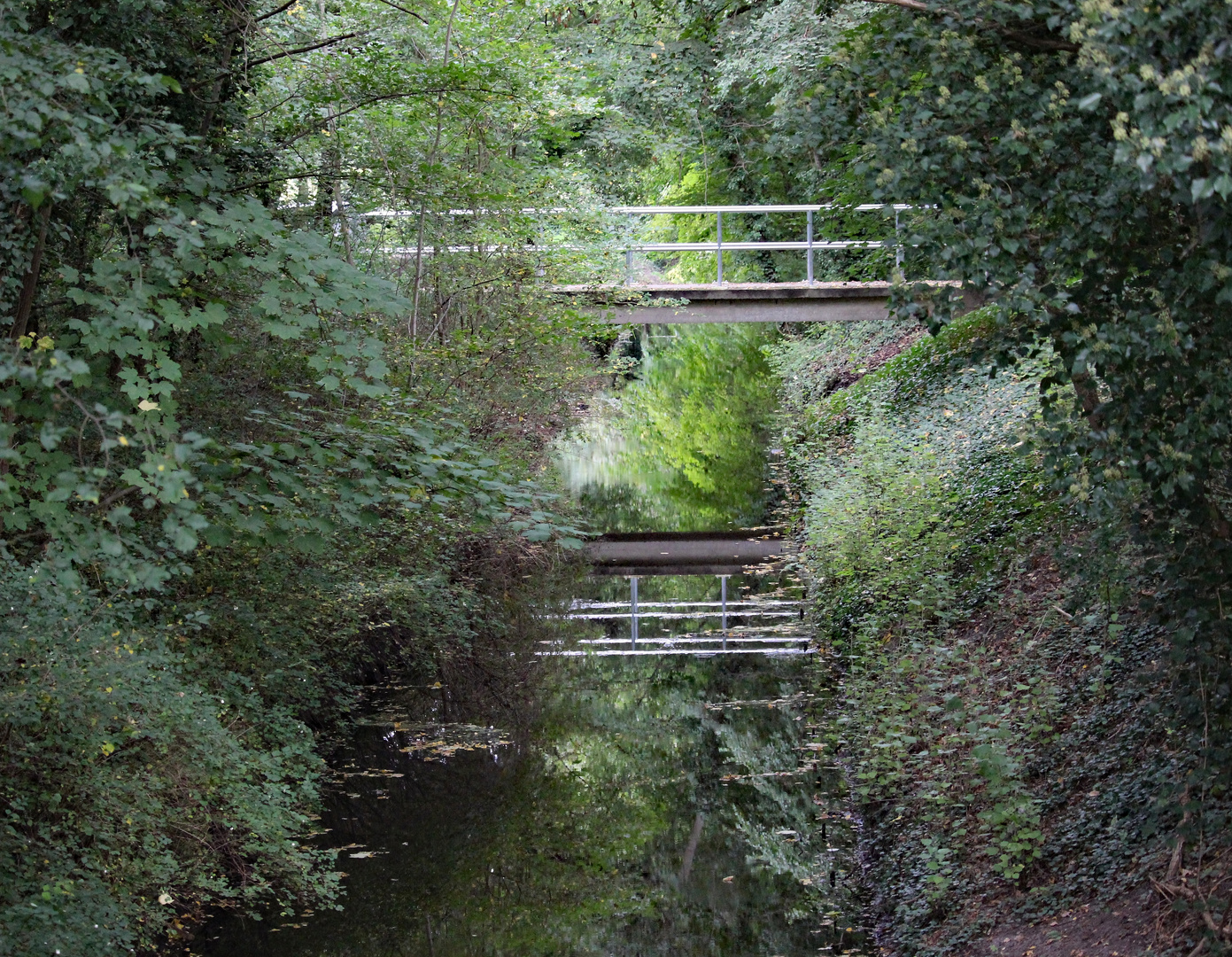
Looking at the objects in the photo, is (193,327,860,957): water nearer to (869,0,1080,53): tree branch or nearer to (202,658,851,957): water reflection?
(202,658,851,957): water reflection

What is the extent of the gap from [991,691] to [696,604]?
795 centimetres

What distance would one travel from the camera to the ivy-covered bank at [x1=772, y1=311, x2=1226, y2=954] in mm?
5439

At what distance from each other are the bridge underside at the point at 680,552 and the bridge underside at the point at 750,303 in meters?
3.72

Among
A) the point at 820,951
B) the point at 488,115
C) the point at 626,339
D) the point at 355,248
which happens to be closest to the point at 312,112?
the point at 355,248

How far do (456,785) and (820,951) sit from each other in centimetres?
406

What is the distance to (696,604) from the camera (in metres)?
15.5

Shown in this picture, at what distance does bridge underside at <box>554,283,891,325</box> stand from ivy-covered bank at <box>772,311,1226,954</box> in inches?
86.3

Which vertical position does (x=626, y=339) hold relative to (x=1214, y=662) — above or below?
above

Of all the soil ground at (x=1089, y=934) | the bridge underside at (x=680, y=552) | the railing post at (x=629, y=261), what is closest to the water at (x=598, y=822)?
the soil ground at (x=1089, y=934)

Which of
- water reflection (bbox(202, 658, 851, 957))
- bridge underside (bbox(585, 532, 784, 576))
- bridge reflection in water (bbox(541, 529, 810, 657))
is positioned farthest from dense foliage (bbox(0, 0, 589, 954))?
bridge underside (bbox(585, 532, 784, 576))

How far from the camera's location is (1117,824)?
5809mm

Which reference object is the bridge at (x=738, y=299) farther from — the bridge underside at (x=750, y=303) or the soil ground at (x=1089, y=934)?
the soil ground at (x=1089, y=934)

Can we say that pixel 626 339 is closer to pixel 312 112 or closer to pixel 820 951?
pixel 312 112

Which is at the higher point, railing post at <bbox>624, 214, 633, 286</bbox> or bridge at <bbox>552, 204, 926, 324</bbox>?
railing post at <bbox>624, 214, 633, 286</bbox>
